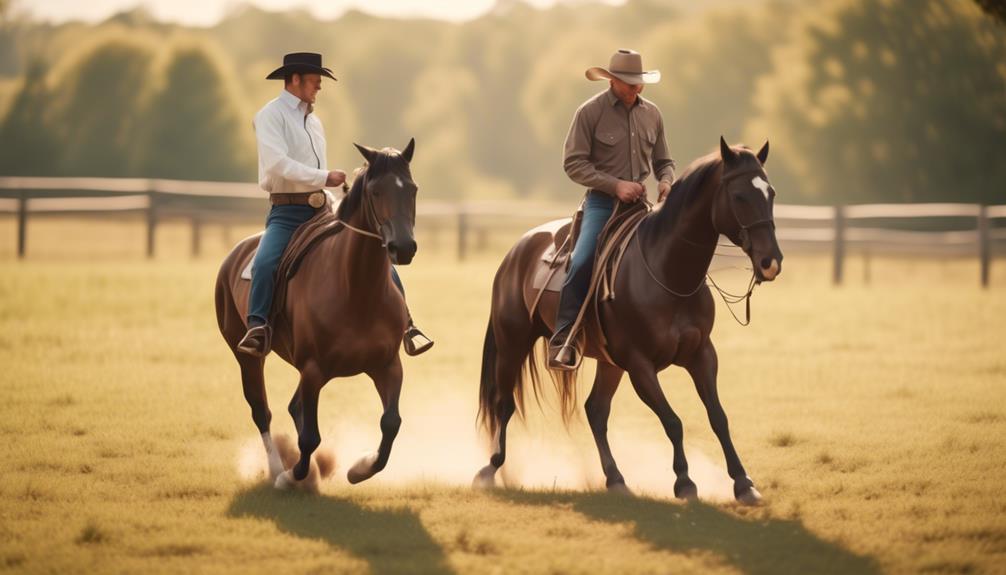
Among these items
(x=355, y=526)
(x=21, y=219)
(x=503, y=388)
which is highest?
(x=21, y=219)

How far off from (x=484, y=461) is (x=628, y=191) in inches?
92.1

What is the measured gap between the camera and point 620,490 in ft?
26.3

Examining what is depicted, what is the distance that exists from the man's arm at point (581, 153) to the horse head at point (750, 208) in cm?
106

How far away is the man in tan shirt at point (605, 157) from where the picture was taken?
8.24m

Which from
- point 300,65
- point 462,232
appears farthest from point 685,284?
point 462,232

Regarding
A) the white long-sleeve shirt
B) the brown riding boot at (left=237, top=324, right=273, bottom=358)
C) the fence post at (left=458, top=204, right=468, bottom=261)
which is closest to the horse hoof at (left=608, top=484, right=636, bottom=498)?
the brown riding boot at (left=237, top=324, right=273, bottom=358)

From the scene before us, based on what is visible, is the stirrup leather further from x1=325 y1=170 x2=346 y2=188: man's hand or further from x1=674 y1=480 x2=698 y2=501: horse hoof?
x1=674 y1=480 x2=698 y2=501: horse hoof

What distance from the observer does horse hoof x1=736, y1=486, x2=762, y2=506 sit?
7582 millimetres

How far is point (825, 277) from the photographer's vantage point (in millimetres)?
27234

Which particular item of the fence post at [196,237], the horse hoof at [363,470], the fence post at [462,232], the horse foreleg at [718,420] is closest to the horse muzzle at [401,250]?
the horse hoof at [363,470]

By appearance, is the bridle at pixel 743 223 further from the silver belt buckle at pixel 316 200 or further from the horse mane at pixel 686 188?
the silver belt buckle at pixel 316 200

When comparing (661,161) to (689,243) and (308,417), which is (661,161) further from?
(308,417)

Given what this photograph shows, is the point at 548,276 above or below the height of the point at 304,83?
below

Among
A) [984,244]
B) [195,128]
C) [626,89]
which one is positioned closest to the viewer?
[626,89]
